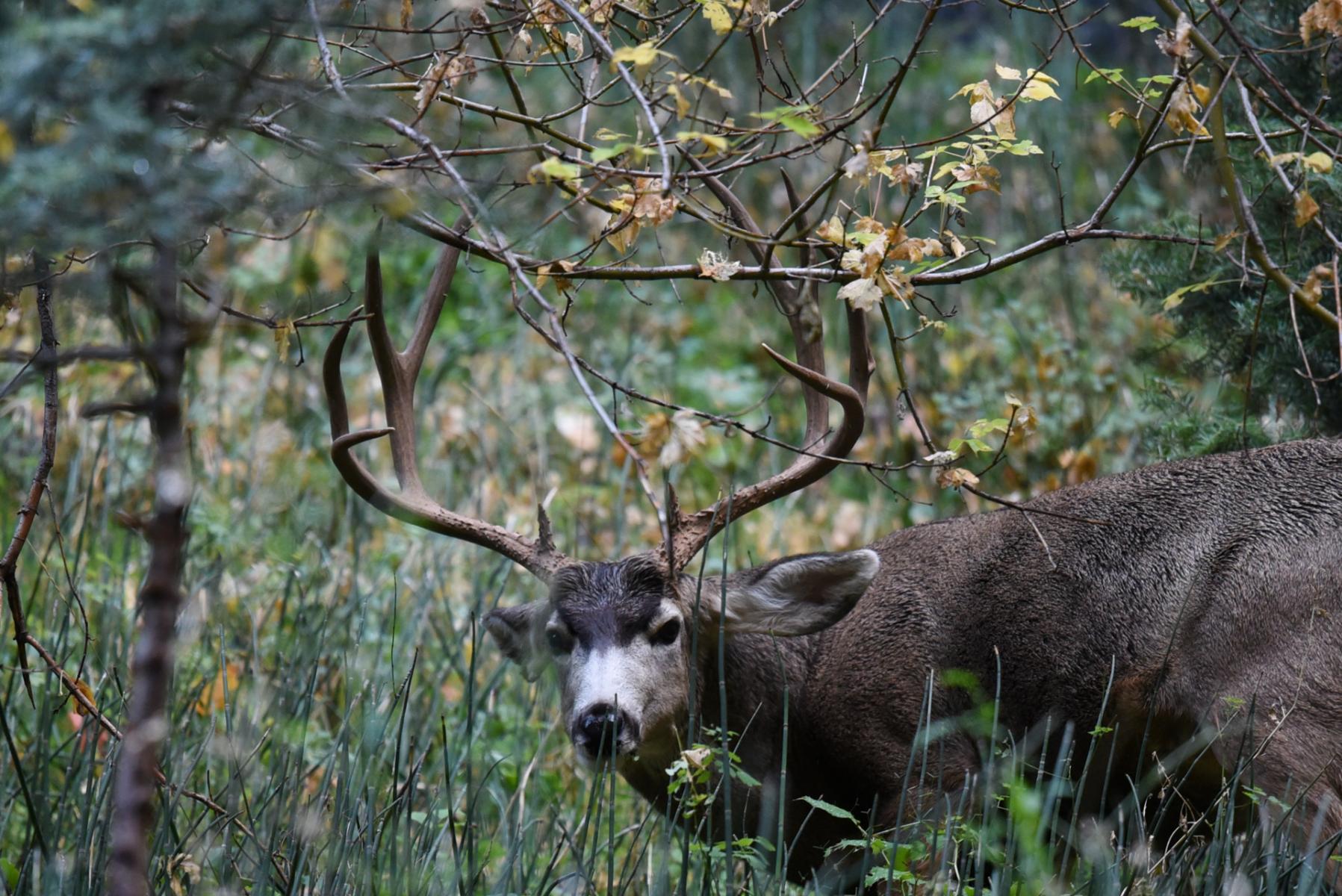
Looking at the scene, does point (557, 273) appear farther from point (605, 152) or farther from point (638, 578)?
point (638, 578)

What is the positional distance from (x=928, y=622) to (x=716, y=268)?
1.65 m

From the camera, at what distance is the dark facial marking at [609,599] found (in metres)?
4.04

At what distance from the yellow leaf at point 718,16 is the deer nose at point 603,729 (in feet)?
5.70

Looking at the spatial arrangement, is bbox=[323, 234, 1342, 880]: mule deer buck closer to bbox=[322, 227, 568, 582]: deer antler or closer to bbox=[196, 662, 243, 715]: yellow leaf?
bbox=[322, 227, 568, 582]: deer antler

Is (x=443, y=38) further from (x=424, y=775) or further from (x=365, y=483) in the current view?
(x=424, y=775)

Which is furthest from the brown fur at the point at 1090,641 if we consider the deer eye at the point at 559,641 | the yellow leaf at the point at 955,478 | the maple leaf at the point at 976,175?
the maple leaf at the point at 976,175

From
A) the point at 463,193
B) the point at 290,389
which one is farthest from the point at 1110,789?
the point at 290,389

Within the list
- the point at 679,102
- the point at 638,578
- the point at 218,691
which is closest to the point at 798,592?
the point at 638,578

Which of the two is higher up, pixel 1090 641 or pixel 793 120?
pixel 793 120

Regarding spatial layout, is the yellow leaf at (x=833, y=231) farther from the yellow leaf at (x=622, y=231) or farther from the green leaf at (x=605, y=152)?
the green leaf at (x=605, y=152)

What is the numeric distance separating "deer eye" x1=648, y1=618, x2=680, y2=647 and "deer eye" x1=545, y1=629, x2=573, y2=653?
251mm

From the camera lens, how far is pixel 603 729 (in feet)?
12.1

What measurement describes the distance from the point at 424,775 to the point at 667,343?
467 cm

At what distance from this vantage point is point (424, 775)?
196 inches
